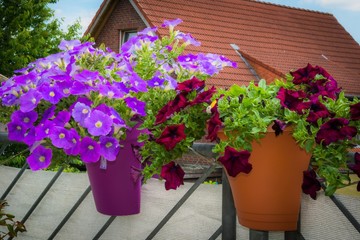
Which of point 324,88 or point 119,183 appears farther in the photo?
point 119,183

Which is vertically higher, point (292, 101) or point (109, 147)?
point (292, 101)

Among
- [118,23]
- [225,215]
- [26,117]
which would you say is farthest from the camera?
[118,23]

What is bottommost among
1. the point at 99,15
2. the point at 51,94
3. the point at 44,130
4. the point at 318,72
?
the point at 44,130

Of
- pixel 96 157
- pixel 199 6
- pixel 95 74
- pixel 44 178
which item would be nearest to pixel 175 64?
pixel 95 74

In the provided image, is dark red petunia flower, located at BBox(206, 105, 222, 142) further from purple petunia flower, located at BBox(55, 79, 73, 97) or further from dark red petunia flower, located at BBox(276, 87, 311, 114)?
purple petunia flower, located at BBox(55, 79, 73, 97)

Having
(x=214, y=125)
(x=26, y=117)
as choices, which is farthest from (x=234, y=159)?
(x=26, y=117)

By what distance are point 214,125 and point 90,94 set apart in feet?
1.42

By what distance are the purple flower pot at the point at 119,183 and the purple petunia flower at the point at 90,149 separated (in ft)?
0.59

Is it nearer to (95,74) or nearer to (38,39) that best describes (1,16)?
(38,39)

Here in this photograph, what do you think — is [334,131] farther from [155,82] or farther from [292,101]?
[155,82]

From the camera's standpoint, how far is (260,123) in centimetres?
142

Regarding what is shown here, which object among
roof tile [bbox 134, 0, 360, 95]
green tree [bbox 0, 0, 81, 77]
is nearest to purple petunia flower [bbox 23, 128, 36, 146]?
roof tile [bbox 134, 0, 360, 95]

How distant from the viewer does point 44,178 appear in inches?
102

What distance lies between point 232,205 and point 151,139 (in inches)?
16.2
